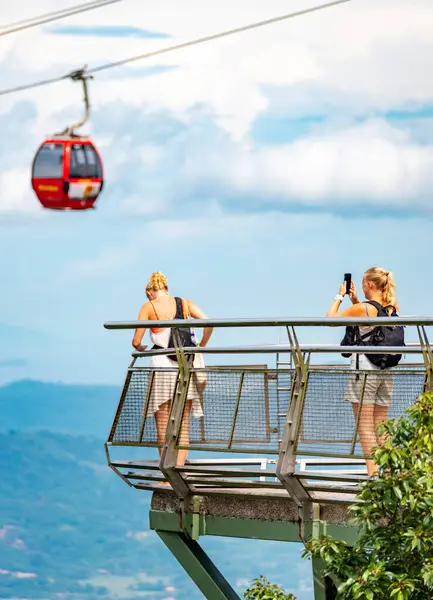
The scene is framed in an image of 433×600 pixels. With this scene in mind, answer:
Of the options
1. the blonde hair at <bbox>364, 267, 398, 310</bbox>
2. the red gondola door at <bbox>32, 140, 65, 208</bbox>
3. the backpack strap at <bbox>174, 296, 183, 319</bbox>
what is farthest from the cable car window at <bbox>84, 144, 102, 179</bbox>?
the blonde hair at <bbox>364, 267, 398, 310</bbox>

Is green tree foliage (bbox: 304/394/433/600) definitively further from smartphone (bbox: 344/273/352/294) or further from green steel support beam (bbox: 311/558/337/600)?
smartphone (bbox: 344/273/352/294)

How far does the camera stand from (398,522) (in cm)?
920

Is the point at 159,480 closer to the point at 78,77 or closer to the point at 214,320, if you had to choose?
the point at 214,320

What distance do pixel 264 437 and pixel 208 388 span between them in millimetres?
580

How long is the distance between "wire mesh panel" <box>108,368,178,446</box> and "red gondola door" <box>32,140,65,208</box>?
4673mm

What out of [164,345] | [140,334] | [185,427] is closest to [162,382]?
[164,345]

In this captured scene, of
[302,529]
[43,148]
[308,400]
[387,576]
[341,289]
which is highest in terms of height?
[43,148]

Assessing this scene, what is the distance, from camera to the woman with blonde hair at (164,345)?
11.2 m

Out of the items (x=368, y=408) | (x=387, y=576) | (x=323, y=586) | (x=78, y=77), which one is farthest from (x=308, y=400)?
(x=78, y=77)

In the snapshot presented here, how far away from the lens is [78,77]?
50.0 ft

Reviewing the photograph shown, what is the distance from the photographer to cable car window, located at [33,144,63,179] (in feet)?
52.0

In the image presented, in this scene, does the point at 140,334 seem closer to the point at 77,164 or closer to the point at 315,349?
the point at 315,349

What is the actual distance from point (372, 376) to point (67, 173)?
6.08 m

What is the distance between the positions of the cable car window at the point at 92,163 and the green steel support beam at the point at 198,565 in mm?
5296
